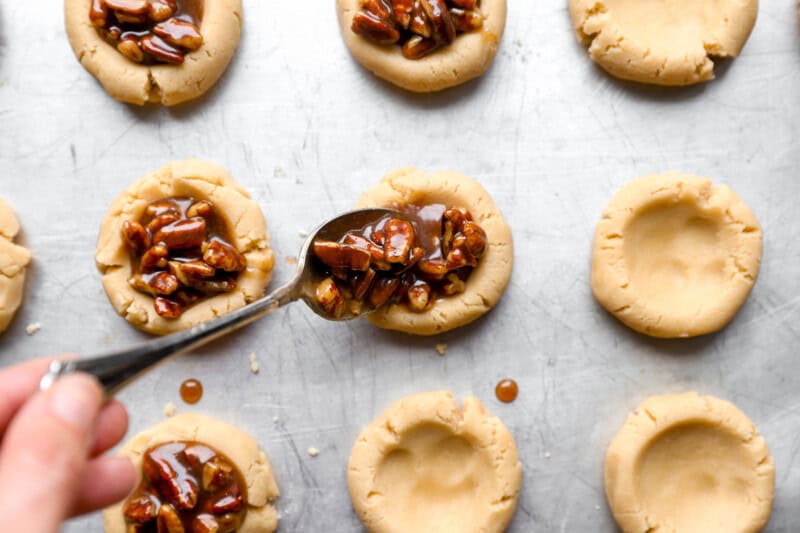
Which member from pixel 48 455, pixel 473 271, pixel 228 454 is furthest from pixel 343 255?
pixel 48 455

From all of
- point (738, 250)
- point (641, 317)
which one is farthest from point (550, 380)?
point (738, 250)

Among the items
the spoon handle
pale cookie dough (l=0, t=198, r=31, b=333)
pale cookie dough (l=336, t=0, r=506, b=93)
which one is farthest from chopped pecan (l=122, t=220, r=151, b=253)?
pale cookie dough (l=336, t=0, r=506, b=93)

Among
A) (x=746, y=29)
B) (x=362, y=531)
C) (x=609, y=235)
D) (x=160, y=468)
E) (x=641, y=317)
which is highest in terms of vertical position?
(x=746, y=29)

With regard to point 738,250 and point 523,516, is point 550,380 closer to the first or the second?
point 523,516

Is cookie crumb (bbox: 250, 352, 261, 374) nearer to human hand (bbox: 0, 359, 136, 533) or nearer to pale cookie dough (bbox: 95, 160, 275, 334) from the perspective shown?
pale cookie dough (bbox: 95, 160, 275, 334)

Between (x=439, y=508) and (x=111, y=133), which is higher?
(x=111, y=133)

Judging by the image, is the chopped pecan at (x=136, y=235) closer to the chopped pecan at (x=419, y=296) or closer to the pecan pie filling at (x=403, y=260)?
the pecan pie filling at (x=403, y=260)

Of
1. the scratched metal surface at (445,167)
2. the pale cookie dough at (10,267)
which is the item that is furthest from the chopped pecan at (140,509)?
the pale cookie dough at (10,267)
